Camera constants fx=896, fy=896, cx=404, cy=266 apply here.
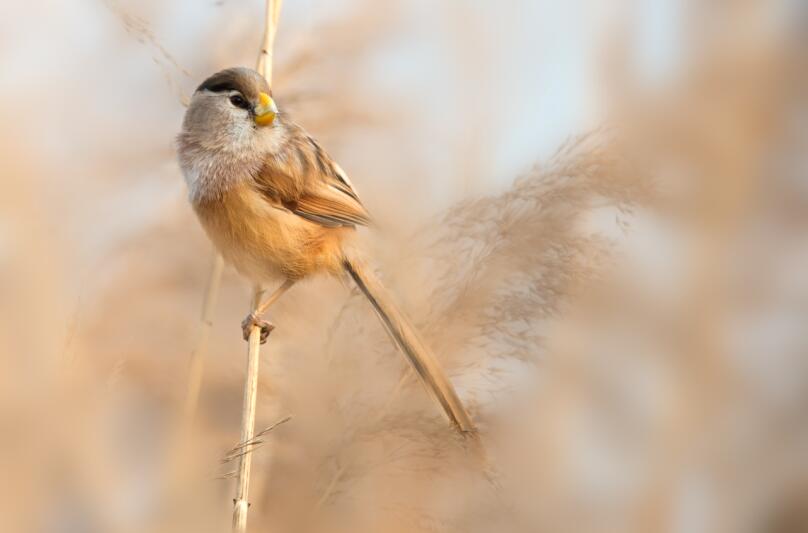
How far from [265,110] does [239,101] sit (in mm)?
69

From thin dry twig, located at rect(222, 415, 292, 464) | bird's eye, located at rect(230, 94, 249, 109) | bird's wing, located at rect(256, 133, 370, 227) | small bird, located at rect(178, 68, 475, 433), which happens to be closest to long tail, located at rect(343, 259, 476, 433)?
small bird, located at rect(178, 68, 475, 433)

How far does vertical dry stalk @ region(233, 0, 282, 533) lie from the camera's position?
53.2 inches

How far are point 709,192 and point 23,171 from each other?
1.61m

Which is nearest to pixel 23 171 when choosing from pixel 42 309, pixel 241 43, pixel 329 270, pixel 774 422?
pixel 42 309

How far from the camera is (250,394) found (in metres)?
1.51

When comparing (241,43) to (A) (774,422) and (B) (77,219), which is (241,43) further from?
(A) (774,422)

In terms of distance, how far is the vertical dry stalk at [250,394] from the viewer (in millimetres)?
1353

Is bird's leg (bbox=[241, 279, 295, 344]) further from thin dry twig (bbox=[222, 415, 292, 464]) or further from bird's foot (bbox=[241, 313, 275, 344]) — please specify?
thin dry twig (bbox=[222, 415, 292, 464])

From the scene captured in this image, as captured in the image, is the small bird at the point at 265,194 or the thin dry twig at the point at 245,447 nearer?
the thin dry twig at the point at 245,447

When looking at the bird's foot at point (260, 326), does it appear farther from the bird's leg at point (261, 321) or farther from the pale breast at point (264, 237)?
the pale breast at point (264, 237)

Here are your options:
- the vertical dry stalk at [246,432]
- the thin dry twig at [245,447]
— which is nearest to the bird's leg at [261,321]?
the vertical dry stalk at [246,432]

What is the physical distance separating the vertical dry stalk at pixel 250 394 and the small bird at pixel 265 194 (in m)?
0.05

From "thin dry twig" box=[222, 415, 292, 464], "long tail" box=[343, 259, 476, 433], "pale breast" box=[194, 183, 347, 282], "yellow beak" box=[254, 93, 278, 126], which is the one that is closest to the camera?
"thin dry twig" box=[222, 415, 292, 464]

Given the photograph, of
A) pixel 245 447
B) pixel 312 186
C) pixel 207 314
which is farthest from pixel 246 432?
pixel 312 186
